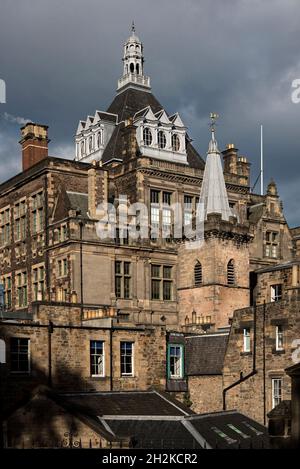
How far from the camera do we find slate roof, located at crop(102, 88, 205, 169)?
67.0 metres

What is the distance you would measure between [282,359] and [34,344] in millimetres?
12934

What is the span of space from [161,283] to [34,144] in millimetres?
15499

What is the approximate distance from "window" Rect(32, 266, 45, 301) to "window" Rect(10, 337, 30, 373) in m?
17.8

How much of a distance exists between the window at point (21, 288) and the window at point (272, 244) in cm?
1913

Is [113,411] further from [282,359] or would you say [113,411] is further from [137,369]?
[282,359]

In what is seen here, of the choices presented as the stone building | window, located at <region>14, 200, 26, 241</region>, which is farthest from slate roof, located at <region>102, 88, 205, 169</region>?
window, located at <region>14, 200, 26, 241</region>

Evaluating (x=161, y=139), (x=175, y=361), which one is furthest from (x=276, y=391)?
(x=161, y=139)

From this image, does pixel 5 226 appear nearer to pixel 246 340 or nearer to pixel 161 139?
pixel 161 139

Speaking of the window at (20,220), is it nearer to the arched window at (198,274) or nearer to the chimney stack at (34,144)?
the chimney stack at (34,144)

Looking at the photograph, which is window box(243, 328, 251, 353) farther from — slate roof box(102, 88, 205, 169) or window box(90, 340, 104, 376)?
slate roof box(102, 88, 205, 169)

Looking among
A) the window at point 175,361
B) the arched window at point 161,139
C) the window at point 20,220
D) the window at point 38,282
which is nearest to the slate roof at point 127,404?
the window at point 175,361

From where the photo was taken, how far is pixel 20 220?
65.2 meters
